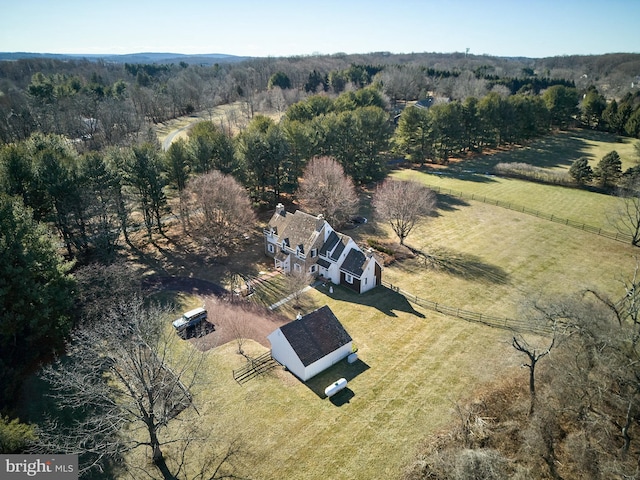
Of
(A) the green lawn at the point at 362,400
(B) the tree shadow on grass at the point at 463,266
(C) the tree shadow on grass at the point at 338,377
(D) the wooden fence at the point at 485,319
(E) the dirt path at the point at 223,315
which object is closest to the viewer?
(A) the green lawn at the point at 362,400

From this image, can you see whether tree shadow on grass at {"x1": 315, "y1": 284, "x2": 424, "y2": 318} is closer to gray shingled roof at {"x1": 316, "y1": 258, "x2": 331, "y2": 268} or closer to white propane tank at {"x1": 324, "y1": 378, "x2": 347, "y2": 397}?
gray shingled roof at {"x1": 316, "y1": 258, "x2": 331, "y2": 268}

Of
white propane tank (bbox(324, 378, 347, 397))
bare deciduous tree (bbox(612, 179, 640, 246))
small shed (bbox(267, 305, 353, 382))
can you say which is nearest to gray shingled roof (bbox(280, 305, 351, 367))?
small shed (bbox(267, 305, 353, 382))

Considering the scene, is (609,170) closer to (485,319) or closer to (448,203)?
(448,203)

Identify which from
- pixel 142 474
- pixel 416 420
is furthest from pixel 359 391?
pixel 142 474

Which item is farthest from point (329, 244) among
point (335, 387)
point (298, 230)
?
point (335, 387)

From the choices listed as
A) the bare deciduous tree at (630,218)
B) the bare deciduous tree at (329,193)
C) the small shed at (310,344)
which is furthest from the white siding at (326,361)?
the bare deciduous tree at (630,218)

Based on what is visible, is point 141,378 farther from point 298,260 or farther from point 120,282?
point 298,260

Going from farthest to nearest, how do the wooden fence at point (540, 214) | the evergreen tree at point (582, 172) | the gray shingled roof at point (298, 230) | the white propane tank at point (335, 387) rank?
the evergreen tree at point (582, 172)
the wooden fence at point (540, 214)
the gray shingled roof at point (298, 230)
the white propane tank at point (335, 387)

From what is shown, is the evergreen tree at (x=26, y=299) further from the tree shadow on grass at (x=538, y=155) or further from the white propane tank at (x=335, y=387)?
the tree shadow on grass at (x=538, y=155)
